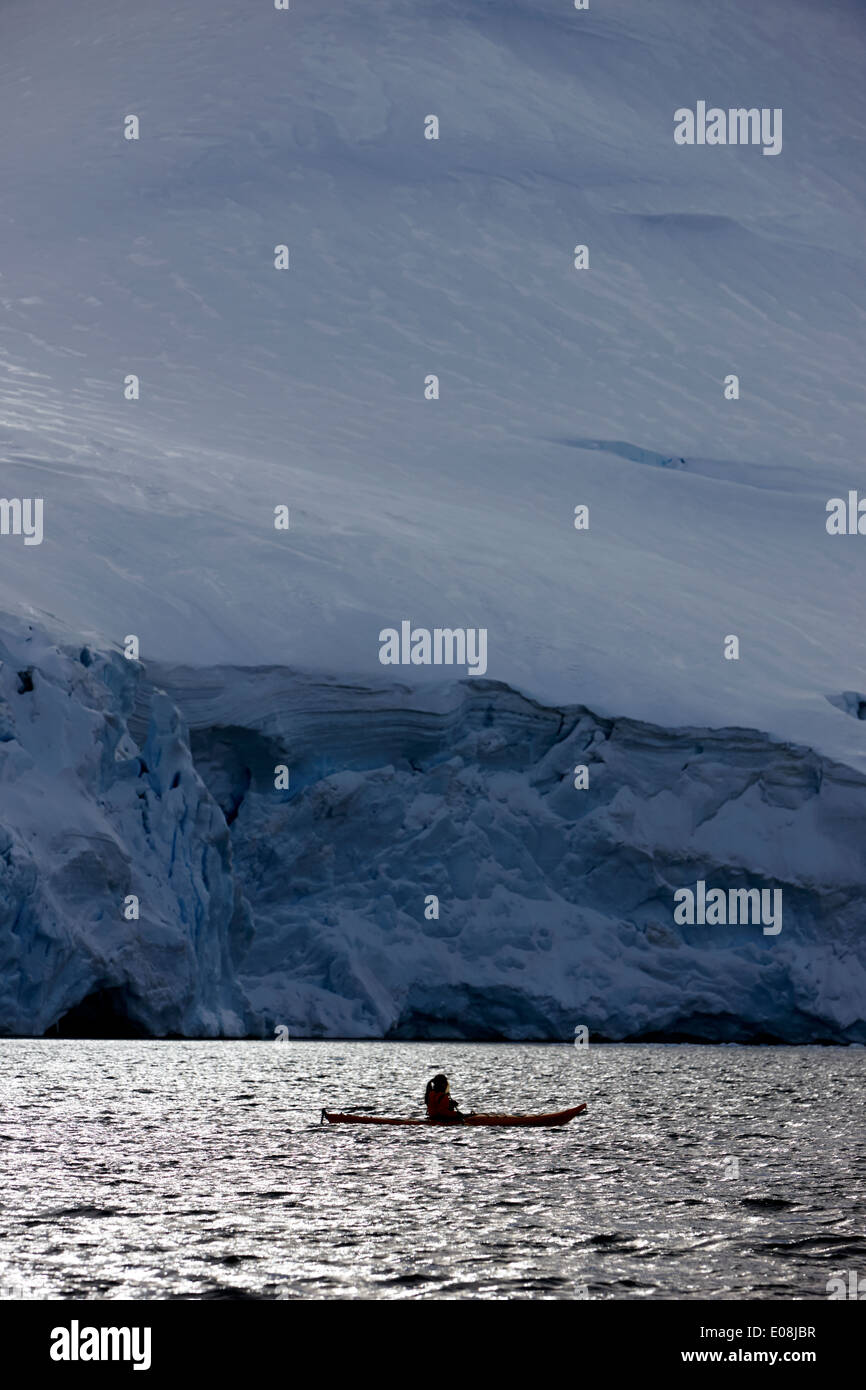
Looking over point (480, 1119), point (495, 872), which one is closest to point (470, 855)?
point (495, 872)

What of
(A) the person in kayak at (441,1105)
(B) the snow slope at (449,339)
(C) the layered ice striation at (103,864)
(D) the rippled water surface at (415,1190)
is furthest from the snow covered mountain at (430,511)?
(A) the person in kayak at (441,1105)

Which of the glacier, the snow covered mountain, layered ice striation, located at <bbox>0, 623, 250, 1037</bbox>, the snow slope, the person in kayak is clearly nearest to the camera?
the person in kayak

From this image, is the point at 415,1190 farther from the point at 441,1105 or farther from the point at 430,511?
the point at 430,511

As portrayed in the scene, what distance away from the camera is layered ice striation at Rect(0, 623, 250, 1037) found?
30.1 meters

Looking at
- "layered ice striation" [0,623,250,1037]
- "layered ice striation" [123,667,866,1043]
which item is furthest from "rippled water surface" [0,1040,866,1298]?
"layered ice striation" [123,667,866,1043]

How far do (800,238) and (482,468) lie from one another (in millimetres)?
28546

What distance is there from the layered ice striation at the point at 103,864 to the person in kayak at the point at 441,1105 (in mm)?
8525

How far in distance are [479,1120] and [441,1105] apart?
0.50 m

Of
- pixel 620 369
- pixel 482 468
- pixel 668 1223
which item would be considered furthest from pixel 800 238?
pixel 668 1223

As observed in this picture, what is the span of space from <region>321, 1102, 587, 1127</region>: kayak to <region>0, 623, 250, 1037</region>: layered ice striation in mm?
7251

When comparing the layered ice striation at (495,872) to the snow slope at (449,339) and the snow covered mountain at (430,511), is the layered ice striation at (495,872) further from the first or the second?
the snow slope at (449,339)

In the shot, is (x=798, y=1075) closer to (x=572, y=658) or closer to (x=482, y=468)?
(x=572, y=658)

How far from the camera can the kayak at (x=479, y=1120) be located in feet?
76.8

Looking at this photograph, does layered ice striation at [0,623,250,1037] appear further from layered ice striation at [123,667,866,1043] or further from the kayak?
the kayak
